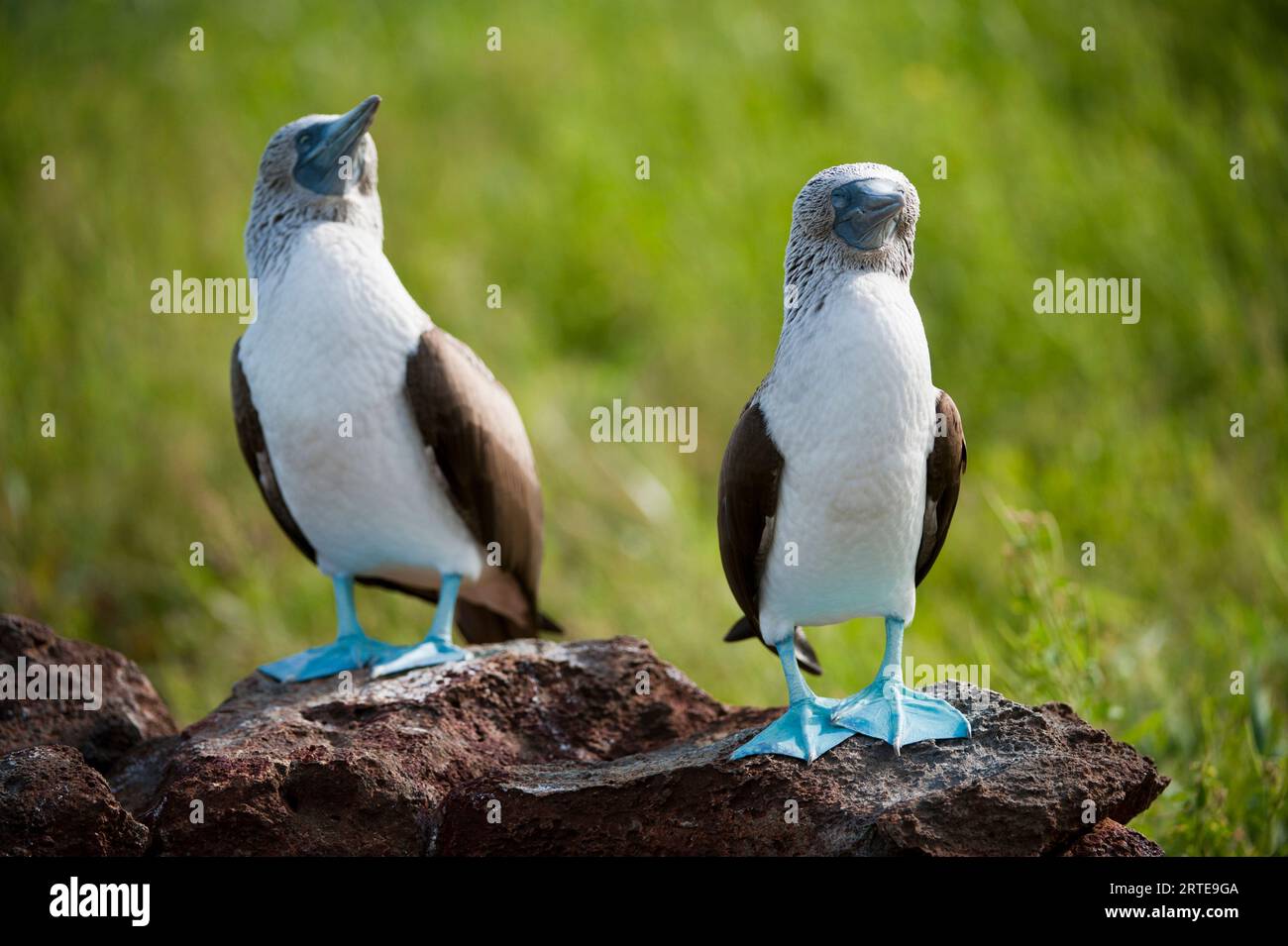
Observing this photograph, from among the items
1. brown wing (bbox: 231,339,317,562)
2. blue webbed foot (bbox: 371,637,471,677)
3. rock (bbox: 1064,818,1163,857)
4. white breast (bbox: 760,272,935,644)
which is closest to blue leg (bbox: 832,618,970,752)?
white breast (bbox: 760,272,935,644)

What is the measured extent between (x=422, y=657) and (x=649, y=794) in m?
1.20

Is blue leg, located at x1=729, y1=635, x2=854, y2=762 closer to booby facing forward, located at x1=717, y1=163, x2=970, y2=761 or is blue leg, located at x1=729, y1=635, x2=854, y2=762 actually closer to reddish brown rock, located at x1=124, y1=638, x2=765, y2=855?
booby facing forward, located at x1=717, y1=163, x2=970, y2=761

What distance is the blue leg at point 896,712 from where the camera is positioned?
3826 mm

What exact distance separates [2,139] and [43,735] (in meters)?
8.57

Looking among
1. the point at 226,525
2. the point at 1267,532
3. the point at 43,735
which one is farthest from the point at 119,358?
the point at 1267,532

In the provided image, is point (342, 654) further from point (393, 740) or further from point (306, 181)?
point (306, 181)

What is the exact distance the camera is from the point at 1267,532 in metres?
7.59

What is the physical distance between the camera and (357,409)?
4.54 m

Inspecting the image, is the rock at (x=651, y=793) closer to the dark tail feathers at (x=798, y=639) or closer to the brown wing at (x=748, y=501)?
the dark tail feathers at (x=798, y=639)

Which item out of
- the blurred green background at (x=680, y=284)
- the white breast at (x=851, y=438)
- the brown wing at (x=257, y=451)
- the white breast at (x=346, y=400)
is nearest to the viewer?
the white breast at (x=851, y=438)

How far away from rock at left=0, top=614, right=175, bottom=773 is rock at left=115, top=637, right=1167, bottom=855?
55 cm

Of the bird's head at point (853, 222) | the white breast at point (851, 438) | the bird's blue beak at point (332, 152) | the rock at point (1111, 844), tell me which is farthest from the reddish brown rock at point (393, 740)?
the bird's blue beak at point (332, 152)

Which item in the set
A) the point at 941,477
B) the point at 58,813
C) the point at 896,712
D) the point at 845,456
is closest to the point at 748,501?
the point at 845,456

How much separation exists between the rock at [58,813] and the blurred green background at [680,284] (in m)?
3.33
